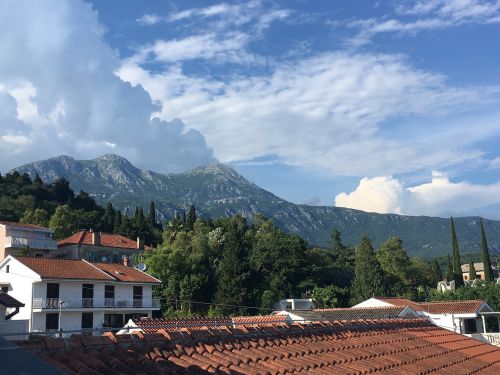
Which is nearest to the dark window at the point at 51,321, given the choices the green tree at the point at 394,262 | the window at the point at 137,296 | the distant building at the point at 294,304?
the window at the point at 137,296

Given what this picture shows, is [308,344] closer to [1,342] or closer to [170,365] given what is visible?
[170,365]

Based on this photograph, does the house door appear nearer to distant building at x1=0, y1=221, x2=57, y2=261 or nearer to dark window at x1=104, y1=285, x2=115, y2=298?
dark window at x1=104, y1=285, x2=115, y2=298

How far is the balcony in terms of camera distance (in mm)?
63531

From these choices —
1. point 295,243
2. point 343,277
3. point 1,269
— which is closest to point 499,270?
point 343,277

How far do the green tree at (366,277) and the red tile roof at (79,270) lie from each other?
27991 mm

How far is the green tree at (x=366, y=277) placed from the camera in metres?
64.3

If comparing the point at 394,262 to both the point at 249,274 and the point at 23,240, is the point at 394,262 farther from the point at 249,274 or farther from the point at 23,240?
the point at 23,240

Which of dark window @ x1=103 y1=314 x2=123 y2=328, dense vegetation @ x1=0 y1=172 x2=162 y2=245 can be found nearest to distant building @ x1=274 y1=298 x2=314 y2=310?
dark window @ x1=103 y1=314 x2=123 y2=328

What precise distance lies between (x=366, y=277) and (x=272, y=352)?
6109cm

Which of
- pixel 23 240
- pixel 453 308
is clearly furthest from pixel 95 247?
pixel 453 308

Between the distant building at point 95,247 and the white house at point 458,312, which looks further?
the distant building at point 95,247

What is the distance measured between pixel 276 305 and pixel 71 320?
1019 inches

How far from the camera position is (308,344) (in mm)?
7977

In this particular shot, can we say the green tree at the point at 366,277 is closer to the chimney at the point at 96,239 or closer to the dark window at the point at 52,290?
the chimney at the point at 96,239
